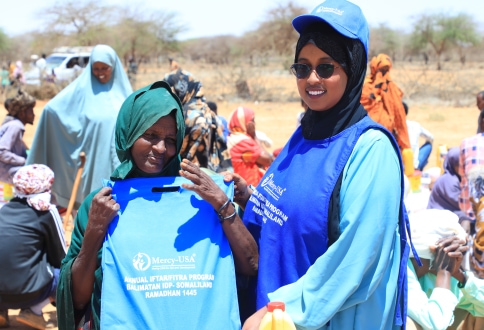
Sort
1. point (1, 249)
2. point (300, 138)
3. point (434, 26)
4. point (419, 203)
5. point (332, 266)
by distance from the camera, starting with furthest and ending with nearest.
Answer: point (434, 26) → point (419, 203) → point (1, 249) → point (300, 138) → point (332, 266)

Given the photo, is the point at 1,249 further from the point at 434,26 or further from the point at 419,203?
the point at 434,26

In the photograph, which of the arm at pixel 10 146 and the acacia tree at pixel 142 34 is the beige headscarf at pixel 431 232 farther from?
the acacia tree at pixel 142 34

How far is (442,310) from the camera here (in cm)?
321

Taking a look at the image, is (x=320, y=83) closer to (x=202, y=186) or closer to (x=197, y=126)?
(x=202, y=186)

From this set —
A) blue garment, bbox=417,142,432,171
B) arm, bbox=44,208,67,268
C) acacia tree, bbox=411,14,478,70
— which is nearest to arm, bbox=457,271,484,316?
arm, bbox=44,208,67,268

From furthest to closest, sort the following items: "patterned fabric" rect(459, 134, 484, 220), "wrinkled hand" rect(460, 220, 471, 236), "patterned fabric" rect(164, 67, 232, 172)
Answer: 1. "wrinkled hand" rect(460, 220, 471, 236)
2. "patterned fabric" rect(164, 67, 232, 172)
3. "patterned fabric" rect(459, 134, 484, 220)

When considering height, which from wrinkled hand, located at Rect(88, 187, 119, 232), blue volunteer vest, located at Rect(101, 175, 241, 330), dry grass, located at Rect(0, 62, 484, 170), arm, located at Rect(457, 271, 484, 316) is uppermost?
wrinkled hand, located at Rect(88, 187, 119, 232)

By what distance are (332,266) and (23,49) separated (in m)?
67.1

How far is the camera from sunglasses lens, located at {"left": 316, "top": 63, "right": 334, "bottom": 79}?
88.4 inches

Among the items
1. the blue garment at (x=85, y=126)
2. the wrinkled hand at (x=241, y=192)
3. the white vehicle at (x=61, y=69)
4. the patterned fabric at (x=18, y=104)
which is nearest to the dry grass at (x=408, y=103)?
the white vehicle at (x=61, y=69)

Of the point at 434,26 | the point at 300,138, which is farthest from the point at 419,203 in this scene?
the point at 434,26

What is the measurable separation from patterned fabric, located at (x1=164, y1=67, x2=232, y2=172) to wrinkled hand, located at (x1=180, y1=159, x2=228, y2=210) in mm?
2485

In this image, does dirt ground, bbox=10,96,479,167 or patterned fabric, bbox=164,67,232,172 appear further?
dirt ground, bbox=10,96,479,167

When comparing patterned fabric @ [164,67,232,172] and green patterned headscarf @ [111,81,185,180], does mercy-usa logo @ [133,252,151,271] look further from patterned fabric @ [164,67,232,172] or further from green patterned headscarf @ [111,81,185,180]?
patterned fabric @ [164,67,232,172]
